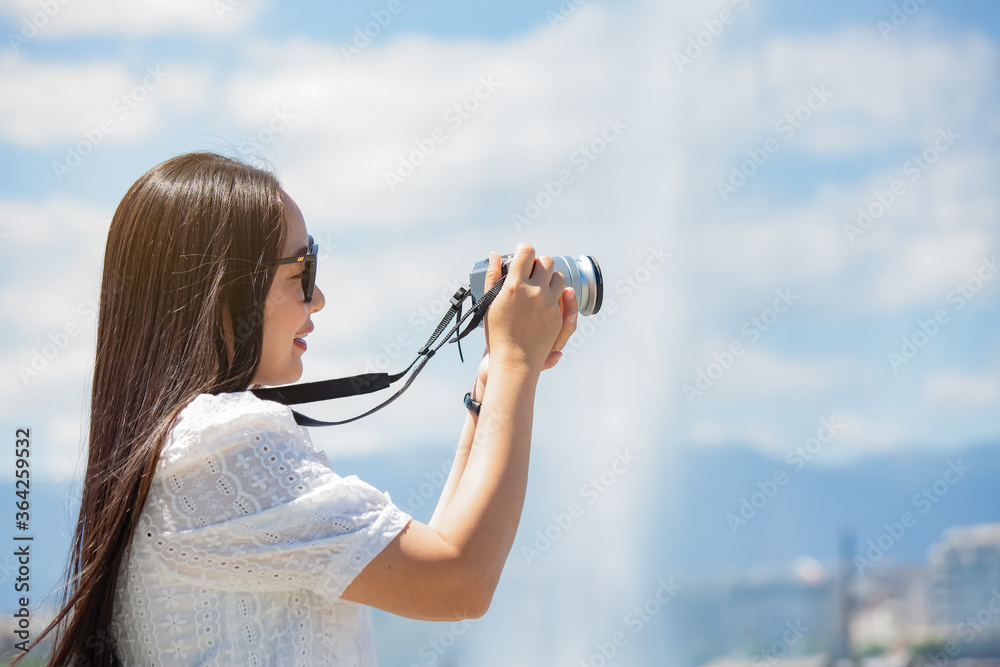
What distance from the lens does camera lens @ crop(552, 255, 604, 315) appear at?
204 cm

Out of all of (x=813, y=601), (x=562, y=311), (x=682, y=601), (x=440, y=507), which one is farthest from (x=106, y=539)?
(x=813, y=601)

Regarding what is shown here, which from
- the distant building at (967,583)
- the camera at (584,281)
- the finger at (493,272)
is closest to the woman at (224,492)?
the finger at (493,272)

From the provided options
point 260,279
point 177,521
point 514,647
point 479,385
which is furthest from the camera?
point 514,647

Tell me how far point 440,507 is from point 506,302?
0.43 m

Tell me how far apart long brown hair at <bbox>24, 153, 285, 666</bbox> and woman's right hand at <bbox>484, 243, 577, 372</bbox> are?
0.41 metres

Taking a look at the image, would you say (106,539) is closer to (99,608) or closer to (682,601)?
(99,608)

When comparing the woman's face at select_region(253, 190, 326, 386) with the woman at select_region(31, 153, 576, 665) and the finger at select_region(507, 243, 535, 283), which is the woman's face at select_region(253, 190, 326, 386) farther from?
the finger at select_region(507, 243, 535, 283)

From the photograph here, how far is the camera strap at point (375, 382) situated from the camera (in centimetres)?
187

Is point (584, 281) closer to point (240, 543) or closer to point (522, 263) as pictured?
point (522, 263)

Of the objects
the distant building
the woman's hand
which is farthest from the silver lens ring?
the distant building

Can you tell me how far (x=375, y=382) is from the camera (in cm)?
213

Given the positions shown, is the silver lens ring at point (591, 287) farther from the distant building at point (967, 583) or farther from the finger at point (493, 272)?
the distant building at point (967, 583)

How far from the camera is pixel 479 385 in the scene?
1.94 metres

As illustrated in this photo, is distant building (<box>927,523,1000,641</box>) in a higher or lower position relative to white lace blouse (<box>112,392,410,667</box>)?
lower
